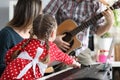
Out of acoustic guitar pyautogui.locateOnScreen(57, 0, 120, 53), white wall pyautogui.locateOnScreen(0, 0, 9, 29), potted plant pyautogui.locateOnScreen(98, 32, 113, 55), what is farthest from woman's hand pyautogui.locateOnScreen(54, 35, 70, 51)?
white wall pyautogui.locateOnScreen(0, 0, 9, 29)

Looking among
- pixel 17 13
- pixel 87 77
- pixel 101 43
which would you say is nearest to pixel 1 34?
pixel 17 13

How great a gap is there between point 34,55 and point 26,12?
0.30 m

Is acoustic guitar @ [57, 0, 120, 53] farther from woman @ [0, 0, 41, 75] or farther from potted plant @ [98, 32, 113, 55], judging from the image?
potted plant @ [98, 32, 113, 55]

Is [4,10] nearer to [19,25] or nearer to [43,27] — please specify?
[19,25]

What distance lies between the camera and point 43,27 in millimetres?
1501

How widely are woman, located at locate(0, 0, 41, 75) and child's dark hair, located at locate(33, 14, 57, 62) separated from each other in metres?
0.12

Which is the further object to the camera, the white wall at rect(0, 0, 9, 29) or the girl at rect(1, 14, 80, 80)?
the white wall at rect(0, 0, 9, 29)

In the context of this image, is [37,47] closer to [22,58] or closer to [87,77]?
[22,58]

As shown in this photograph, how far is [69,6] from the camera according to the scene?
6.80ft

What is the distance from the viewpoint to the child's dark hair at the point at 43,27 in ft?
4.89

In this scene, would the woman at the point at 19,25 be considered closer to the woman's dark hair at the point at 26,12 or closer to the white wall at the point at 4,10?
the woman's dark hair at the point at 26,12

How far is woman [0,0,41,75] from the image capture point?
1588 mm

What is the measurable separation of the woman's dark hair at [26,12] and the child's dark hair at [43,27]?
4.6 inches

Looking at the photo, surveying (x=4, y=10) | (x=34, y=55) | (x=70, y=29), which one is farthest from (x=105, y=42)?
(x=34, y=55)
